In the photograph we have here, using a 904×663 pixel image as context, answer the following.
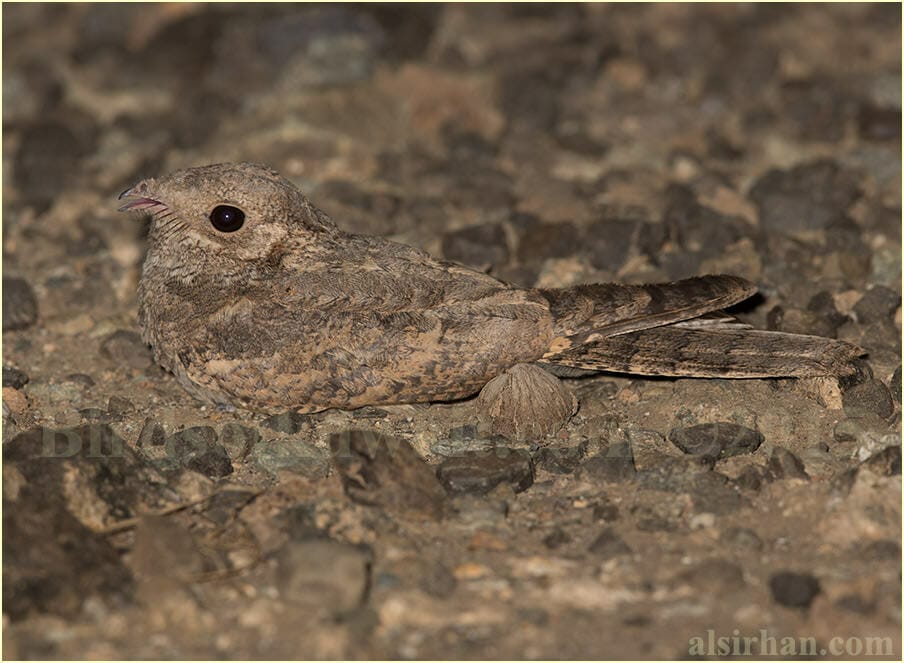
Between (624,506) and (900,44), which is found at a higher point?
(900,44)

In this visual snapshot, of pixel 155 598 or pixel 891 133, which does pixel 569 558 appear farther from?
pixel 891 133

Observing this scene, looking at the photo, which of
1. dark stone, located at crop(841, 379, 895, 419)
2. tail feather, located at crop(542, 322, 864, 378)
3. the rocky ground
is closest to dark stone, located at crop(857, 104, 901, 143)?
the rocky ground

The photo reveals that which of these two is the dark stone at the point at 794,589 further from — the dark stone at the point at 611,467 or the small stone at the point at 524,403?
the small stone at the point at 524,403

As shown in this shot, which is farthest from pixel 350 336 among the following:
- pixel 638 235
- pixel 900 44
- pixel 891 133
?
pixel 900 44

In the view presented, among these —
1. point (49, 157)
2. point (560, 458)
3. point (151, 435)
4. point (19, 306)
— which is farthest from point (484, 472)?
point (49, 157)

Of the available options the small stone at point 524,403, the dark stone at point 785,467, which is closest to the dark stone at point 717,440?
the dark stone at point 785,467

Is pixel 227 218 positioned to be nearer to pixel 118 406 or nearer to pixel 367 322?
pixel 367 322

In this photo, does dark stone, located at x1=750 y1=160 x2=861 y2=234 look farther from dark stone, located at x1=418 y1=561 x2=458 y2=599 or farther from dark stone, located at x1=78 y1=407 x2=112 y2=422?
dark stone, located at x1=78 y1=407 x2=112 y2=422
